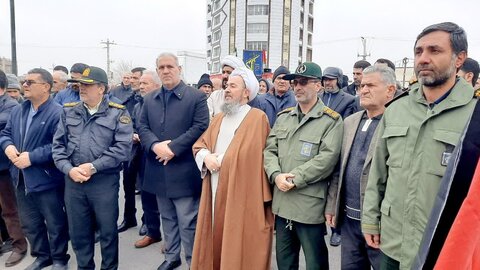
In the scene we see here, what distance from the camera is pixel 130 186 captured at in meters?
4.66

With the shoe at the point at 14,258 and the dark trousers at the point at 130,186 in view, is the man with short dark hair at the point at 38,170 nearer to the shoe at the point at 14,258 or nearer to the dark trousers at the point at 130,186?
the shoe at the point at 14,258

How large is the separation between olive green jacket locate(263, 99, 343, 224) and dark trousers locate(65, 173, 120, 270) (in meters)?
1.50

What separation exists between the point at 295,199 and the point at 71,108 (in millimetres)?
2189

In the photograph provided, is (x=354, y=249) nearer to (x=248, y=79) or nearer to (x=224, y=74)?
(x=248, y=79)

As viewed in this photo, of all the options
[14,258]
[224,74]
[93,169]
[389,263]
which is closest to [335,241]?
[389,263]

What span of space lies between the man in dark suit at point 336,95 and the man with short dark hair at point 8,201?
12.7 ft

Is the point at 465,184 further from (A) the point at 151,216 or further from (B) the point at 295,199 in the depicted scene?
(A) the point at 151,216

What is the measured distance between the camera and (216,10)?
5369 cm

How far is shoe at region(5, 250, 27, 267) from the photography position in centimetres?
364

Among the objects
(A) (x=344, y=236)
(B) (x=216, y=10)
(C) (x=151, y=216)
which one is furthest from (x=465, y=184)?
(B) (x=216, y=10)

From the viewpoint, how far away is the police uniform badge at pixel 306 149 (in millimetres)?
2650

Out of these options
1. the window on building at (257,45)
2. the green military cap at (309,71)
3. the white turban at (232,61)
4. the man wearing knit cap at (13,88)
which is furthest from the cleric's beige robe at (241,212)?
the window on building at (257,45)

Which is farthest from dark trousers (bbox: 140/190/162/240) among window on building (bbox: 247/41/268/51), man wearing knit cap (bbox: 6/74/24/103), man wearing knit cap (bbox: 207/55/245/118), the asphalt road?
window on building (bbox: 247/41/268/51)

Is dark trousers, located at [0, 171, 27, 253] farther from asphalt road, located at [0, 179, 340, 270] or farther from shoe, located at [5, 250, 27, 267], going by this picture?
asphalt road, located at [0, 179, 340, 270]
